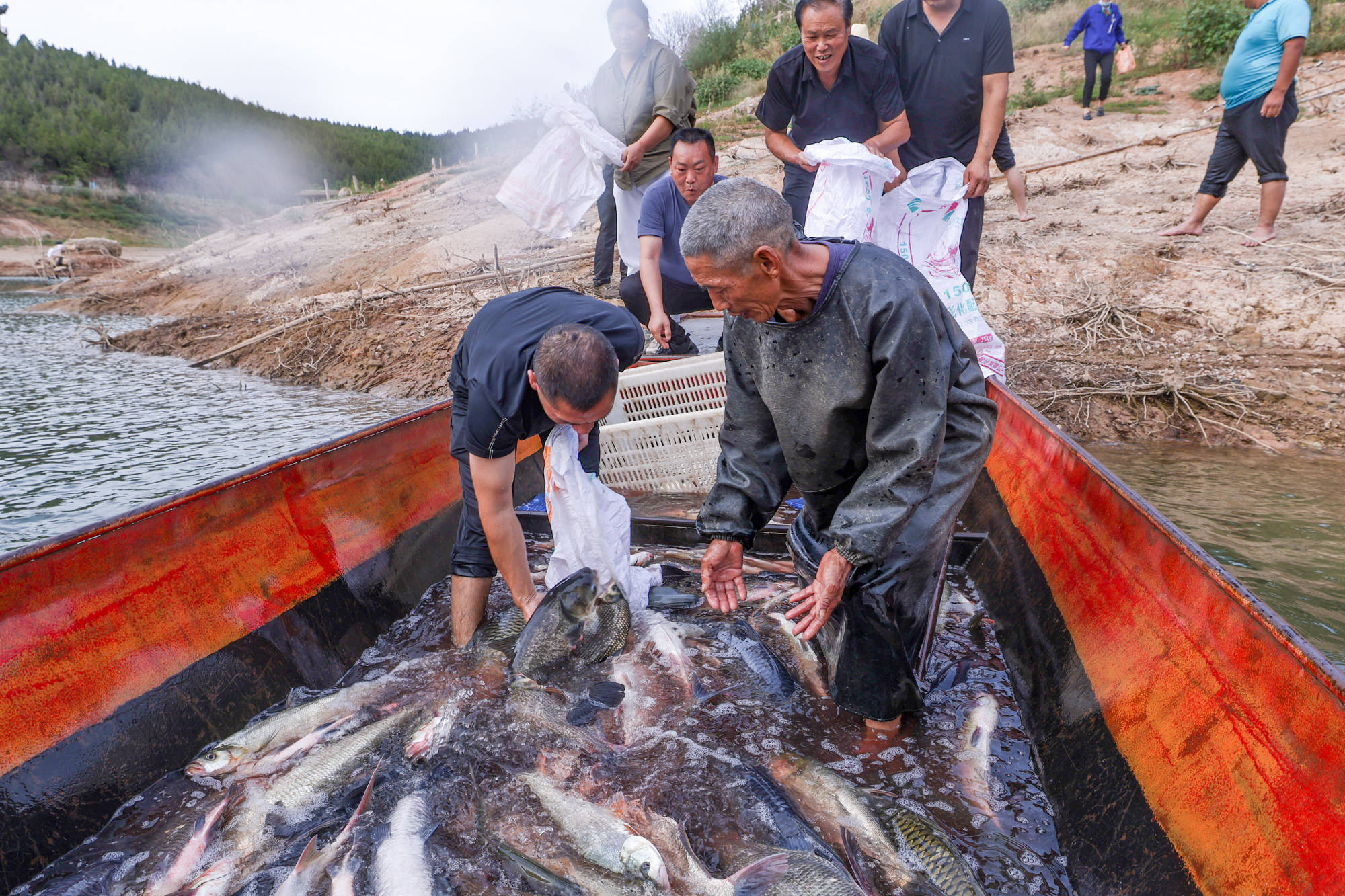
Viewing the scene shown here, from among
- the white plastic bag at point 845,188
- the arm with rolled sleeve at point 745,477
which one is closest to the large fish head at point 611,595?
the arm with rolled sleeve at point 745,477

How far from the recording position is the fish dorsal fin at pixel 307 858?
79.7 inches

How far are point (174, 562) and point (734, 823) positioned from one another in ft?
6.92

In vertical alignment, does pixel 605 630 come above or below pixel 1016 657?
above

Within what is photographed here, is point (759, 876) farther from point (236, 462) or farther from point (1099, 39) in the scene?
point (1099, 39)

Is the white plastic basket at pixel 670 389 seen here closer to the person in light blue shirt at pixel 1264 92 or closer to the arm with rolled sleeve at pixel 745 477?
the arm with rolled sleeve at pixel 745 477

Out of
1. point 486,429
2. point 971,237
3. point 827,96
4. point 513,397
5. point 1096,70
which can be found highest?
point 1096,70

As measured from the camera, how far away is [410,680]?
2.93 meters

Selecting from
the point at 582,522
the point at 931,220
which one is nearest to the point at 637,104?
the point at 931,220

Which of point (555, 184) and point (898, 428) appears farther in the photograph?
point (555, 184)

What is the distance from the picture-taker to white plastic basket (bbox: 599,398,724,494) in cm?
396

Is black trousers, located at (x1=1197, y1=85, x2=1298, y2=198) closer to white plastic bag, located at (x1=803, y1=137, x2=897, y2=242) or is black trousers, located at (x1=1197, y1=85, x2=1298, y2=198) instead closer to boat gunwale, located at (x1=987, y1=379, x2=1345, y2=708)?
white plastic bag, located at (x1=803, y1=137, x2=897, y2=242)

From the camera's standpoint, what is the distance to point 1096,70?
12.1m

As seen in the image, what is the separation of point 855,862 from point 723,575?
941mm

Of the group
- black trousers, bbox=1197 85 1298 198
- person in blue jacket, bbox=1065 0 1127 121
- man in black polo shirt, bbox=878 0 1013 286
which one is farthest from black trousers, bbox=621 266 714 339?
person in blue jacket, bbox=1065 0 1127 121
